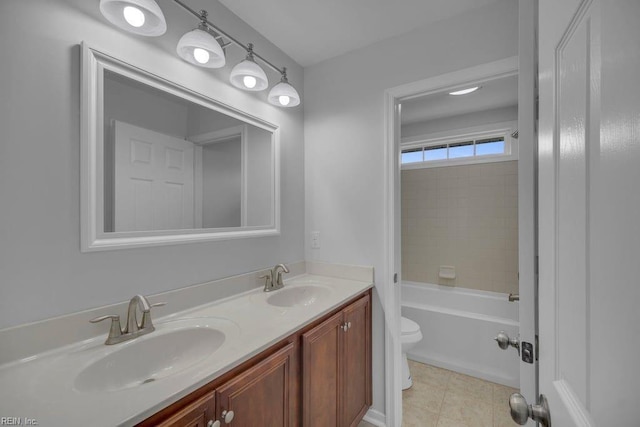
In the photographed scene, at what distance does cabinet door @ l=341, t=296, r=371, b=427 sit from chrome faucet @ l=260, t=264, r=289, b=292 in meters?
0.44

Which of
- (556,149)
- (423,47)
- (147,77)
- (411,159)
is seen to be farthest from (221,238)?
(411,159)

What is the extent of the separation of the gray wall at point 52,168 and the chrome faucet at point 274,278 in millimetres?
525

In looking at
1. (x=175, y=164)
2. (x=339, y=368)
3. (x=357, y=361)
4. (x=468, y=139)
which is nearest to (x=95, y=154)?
(x=175, y=164)

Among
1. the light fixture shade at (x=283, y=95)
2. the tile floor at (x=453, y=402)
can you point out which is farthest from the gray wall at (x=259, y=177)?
the tile floor at (x=453, y=402)

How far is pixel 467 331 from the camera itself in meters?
2.41

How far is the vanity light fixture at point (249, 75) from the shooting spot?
1441mm

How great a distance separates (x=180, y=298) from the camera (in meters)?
1.27

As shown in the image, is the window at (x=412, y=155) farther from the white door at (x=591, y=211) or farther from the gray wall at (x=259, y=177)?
the white door at (x=591, y=211)

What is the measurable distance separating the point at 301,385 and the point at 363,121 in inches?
61.9

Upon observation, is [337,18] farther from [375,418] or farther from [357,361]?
[375,418]

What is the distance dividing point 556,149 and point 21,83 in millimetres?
1488

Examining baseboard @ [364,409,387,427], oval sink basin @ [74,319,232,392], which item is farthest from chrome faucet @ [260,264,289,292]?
baseboard @ [364,409,387,427]

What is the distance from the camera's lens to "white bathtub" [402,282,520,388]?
225 cm

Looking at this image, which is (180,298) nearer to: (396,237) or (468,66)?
(396,237)
